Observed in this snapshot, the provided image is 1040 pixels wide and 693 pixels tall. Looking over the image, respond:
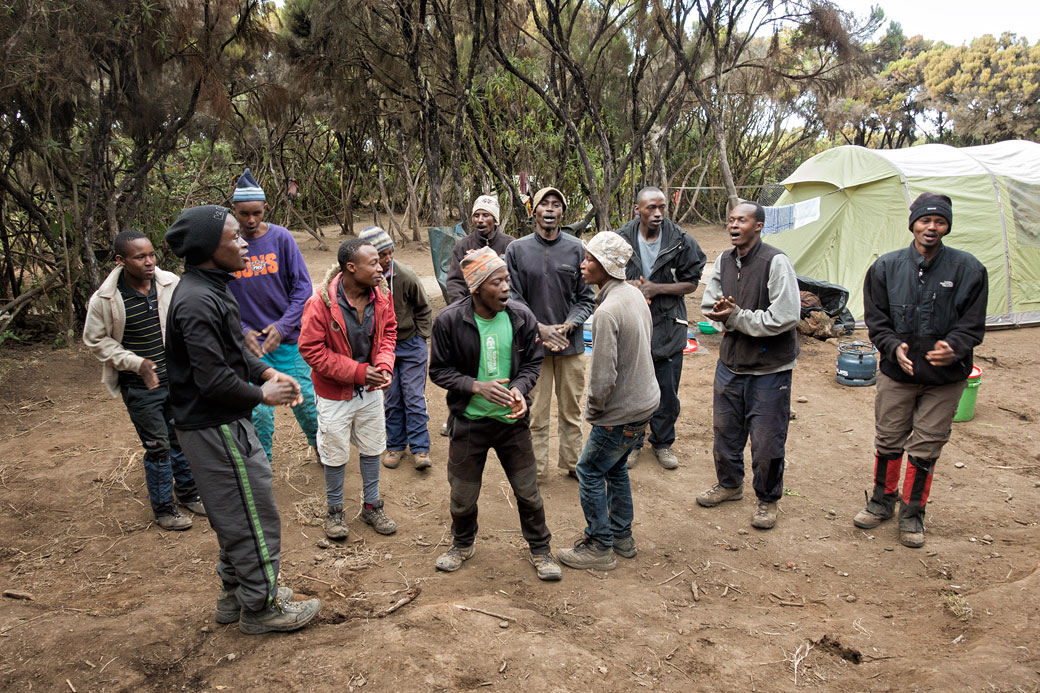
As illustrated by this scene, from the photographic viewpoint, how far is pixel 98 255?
8.57 meters

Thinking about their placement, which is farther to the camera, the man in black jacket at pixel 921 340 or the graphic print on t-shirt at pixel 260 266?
the graphic print on t-shirt at pixel 260 266

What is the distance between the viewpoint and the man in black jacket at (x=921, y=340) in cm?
397

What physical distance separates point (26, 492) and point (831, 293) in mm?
9515

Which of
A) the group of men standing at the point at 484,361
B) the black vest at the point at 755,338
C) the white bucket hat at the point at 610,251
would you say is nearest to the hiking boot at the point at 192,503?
the group of men standing at the point at 484,361

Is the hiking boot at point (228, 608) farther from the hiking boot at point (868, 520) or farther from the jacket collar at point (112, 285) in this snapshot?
the hiking boot at point (868, 520)

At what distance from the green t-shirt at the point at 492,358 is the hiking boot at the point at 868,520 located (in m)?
2.52

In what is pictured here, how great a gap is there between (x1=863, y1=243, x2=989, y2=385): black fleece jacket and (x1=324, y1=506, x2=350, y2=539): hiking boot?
11.4 feet

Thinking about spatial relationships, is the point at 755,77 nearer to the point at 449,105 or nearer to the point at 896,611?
the point at 449,105

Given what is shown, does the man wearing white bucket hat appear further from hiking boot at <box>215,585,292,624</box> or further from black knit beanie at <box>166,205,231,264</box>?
black knit beanie at <box>166,205,231,264</box>

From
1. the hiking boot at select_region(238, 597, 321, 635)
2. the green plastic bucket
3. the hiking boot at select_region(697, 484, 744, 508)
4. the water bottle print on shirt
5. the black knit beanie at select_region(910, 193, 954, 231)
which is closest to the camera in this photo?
the hiking boot at select_region(238, 597, 321, 635)

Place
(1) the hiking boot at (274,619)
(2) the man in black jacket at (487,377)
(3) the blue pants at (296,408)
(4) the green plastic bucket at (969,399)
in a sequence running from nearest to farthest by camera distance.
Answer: (1) the hiking boot at (274,619) < (2) the man in black jacket at (487,377) < (3) the blue pants at (296,408) < (4) the green plastic bucket at (969,399)

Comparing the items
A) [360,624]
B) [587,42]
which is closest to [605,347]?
[360,624]

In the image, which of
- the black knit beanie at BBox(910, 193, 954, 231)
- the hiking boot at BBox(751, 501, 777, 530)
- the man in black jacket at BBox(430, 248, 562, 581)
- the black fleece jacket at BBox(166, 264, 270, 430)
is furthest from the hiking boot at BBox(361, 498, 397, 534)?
the black knit beanie at BBox(910, 193, 954, 231)

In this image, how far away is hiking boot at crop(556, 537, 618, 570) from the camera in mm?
3812
